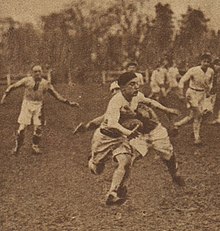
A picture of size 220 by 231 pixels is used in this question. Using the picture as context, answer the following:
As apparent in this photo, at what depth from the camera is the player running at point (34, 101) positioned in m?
3.16

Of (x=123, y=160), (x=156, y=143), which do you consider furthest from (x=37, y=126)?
(x=156, y=143)

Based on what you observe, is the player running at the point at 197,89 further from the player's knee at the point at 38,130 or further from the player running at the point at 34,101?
the player's knee at the point at 38,130

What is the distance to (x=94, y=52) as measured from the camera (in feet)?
10.3

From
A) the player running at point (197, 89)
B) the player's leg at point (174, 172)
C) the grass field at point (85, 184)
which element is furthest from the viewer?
the player running at point (197, 89)

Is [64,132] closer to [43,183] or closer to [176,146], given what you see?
[43,183]

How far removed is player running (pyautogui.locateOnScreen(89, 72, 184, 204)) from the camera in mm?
3002

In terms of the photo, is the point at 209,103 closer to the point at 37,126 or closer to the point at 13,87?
the point at 37,126

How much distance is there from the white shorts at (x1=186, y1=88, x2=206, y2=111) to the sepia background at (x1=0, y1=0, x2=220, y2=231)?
132 mm

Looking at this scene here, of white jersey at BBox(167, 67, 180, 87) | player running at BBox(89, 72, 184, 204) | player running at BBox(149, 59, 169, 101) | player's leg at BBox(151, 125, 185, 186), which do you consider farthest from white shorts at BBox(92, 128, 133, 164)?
white jersey at BBox(167, 67, 180, 87)

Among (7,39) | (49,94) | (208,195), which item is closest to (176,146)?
(208,195)

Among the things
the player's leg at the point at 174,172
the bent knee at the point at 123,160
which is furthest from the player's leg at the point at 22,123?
the player's leg at the point at 174,172

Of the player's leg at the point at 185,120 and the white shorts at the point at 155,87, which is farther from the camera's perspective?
the player's leg at the point at 185,120

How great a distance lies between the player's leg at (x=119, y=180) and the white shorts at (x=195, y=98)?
485 millimetres

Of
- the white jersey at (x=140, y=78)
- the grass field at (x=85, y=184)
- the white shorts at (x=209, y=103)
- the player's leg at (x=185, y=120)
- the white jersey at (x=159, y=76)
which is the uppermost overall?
the white jersey at (x=159, y=76)
